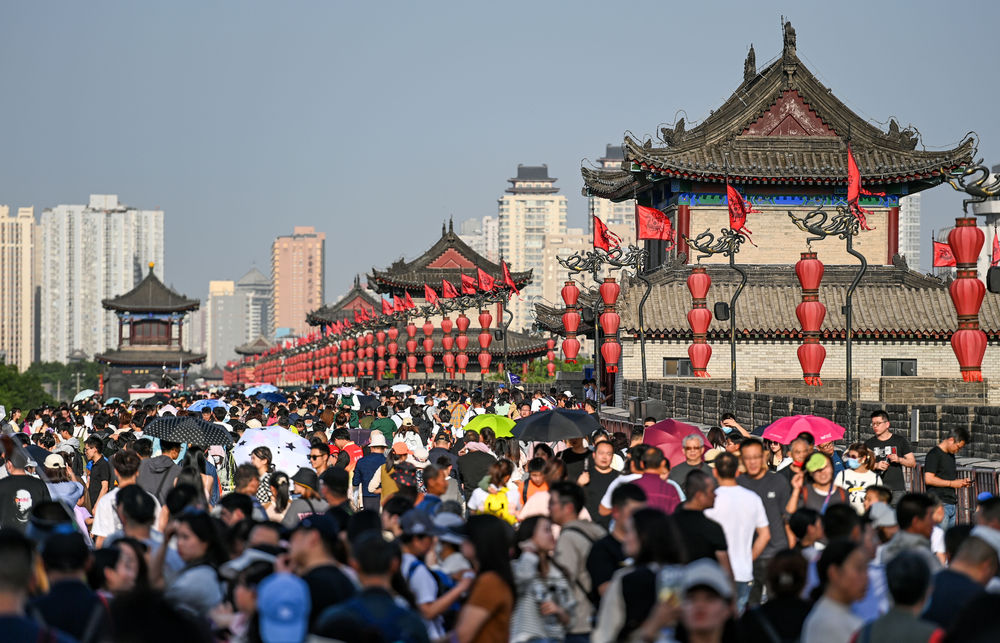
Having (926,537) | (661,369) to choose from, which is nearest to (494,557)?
(926,537)

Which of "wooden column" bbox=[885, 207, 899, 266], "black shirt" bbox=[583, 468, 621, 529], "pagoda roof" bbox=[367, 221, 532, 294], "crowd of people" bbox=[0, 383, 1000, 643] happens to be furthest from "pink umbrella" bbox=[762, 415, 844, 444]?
"pagoda roof" bbox=[367, 221, 532, 294]

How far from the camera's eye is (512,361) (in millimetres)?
72375

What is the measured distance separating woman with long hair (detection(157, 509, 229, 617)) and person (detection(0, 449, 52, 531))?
370 centimetres

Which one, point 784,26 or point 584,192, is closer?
point 784,26

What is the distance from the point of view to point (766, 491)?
33.1ft

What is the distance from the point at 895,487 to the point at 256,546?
6769 mm

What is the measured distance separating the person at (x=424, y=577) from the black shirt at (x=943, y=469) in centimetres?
630

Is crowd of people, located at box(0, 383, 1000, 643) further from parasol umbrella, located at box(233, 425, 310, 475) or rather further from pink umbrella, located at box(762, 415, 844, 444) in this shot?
pink umbrella, located at box(762, 415, 844, 444)

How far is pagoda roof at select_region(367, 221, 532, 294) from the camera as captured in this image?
240 ft

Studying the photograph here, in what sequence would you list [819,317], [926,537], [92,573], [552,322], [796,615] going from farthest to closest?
1. [552,322]
2. [819,317]
3. [926,537]
4. [92,573]
5. [796,615]

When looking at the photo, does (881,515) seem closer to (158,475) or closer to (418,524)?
(418,524)

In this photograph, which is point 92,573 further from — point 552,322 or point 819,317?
point 552,322

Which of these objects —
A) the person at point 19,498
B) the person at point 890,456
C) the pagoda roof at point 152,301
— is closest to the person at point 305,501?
the person at point 19,498

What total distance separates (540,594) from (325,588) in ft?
3.73
